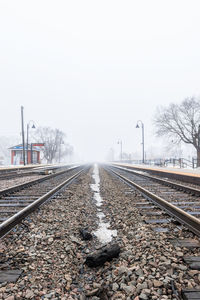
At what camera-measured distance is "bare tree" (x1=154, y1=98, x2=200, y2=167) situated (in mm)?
30544

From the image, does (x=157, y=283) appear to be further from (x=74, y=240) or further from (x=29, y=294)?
(x=74, y=240)

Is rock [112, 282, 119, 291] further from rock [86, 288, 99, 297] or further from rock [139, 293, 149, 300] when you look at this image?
rock [139, 293, 149, 300]

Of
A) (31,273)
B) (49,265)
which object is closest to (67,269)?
(49,265)

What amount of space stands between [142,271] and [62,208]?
3466mm

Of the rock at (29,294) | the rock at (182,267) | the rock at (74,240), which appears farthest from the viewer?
the rock at (74,240)

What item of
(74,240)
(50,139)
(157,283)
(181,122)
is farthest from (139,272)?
(50,139)

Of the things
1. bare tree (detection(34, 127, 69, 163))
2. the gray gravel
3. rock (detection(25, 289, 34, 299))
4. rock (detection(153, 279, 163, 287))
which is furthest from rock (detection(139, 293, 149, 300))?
bare tree (detection(34, 127, 69, 163))

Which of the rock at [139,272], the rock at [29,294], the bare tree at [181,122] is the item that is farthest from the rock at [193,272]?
the bare tree at [181,122]

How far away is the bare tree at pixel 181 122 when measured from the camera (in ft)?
100

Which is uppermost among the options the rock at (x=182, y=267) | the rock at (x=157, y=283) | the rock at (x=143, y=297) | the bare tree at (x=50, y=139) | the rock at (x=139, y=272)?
the bare tree at (x=50, y=139)

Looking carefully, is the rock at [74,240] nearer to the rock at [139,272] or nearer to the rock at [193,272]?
the rock at [139,272]

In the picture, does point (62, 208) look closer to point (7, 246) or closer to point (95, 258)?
point (7, 246)

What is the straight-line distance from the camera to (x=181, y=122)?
3144 centimetres

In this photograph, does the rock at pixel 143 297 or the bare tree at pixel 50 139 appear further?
the bare tree at pixel 50 139
